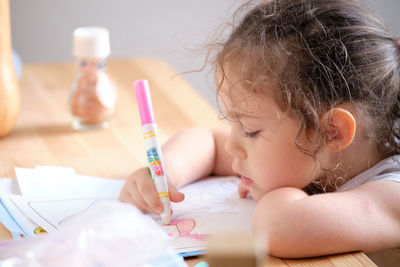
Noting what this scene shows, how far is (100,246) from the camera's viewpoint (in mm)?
507

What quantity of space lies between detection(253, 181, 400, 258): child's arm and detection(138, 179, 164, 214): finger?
0.13m

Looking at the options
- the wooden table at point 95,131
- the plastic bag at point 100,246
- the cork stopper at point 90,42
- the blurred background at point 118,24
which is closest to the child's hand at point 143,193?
the wooden table at point 95,131

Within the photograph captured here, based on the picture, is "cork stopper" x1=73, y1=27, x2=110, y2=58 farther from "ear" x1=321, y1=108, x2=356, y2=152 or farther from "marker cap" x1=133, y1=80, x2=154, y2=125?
"ear" x1=321, y1=108, x2=356, y2=152

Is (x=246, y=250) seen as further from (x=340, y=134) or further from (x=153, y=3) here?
(x=153, y=3)

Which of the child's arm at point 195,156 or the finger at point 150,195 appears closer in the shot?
the finger at point 150,195

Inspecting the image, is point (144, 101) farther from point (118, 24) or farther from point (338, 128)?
point (118, 24)

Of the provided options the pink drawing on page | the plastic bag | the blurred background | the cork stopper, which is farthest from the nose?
the blurred background

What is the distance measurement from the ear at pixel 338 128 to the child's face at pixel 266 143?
31 mm

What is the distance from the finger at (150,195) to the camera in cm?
75

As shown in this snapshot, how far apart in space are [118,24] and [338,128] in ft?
4.36

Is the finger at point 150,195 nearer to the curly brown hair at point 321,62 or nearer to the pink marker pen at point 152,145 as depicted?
the pink marker pen at point 152,145

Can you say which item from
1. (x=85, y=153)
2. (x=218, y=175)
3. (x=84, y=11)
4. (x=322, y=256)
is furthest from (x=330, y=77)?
(x=84, y=11)

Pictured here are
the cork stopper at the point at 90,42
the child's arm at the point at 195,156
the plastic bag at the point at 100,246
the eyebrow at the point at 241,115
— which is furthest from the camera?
the cork stopper at the point at 90,42

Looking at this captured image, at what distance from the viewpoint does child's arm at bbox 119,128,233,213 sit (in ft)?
2.56
